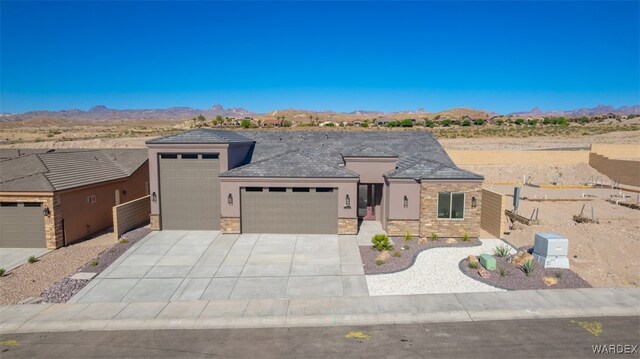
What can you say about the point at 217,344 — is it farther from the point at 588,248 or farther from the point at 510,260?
the point at 588,248

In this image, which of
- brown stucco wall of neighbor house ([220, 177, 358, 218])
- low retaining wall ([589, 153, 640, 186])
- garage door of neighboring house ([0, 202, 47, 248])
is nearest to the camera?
garage door of neighboring house ([0, 202, 47, 248])

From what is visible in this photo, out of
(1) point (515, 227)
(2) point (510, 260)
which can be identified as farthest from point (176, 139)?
(1) point (515, 227)

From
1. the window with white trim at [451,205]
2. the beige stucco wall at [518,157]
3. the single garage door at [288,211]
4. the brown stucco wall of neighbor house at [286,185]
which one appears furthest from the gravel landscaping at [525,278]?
the beige stucco wall at [518,157]

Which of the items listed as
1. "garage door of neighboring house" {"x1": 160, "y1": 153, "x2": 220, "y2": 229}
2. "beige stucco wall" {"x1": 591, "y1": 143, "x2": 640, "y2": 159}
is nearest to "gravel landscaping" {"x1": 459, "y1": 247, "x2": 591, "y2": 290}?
"garage door of neighboring house" {"x1": 160, "y1": 153, "x2": 220, "y2": 229}

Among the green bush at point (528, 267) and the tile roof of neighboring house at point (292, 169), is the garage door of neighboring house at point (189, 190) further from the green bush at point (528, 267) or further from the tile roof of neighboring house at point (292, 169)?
the green bush at point (528, 267)

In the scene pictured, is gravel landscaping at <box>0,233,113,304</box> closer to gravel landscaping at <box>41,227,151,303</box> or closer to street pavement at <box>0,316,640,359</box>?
gravel landscaping at <box>41,227,151,303</box>

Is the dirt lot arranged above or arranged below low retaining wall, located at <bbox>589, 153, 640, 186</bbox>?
below

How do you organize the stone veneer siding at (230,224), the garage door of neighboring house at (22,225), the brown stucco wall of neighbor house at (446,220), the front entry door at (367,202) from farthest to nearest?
the front entry door at (367,202), the stone veneer siding at (230,224), the brown stucco wall of neighbor house at (446,220), the garage door of neighboring house at (22,225)
